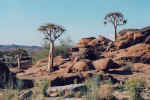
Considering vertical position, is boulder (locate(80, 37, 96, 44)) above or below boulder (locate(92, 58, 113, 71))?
above

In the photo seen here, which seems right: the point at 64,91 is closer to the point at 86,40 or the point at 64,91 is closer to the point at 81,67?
the point at 81,67

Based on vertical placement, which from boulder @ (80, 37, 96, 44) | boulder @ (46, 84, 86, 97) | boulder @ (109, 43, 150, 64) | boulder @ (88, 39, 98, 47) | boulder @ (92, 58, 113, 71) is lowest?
boulder @ (46, 84, 86, 97)

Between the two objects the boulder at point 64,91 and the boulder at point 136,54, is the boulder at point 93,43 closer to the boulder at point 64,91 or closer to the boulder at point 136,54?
the boulder at point 136,54

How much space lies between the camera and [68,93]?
25.8 feet

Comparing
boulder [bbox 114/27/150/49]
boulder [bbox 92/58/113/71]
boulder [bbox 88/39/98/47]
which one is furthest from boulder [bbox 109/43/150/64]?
boulder [bbox 88/39/98/47]

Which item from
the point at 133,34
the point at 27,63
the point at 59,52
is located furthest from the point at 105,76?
the point at 27,63

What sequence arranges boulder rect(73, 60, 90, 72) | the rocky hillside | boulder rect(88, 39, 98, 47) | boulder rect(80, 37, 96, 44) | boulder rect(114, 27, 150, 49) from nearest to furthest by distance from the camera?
1. the rocky hillside
2. boulder rect(73, 60, 90, 72)
3. boulder rect(114, 27, 150, 49)
4. boulder rect(88, 39, 98, 47)
5. boulder rect(80, 37, 96, 44)

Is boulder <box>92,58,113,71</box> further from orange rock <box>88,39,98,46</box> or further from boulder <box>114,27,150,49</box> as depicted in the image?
orange rock <box>88,39,98,46</box>

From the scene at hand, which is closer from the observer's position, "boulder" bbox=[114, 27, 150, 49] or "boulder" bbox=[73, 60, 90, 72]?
"boulder" bbox=[73, 60, 90, 72]

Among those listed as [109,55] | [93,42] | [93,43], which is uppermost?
[93,42]

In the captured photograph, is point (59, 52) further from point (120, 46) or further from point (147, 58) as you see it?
point (147, 58)

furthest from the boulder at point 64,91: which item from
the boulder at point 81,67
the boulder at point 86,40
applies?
the boulder at point 86,40

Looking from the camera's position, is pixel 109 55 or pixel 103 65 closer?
pixel 103 65

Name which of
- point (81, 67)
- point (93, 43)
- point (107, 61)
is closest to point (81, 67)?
point (81, 67)
